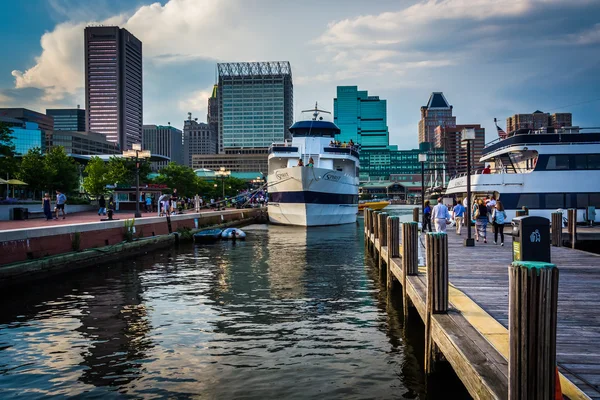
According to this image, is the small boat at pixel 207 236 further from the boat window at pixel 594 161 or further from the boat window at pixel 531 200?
the boat window at pixel 594 161

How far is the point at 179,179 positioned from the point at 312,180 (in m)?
36.9

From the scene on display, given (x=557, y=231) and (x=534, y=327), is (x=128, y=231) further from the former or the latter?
(x=534, y=327)

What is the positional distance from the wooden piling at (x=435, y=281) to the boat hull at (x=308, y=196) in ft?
111

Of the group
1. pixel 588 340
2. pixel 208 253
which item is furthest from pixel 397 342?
pixel 208 253

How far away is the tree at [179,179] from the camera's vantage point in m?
73.5

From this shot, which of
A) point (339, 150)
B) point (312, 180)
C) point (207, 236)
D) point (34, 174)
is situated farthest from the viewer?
point (34, 174)

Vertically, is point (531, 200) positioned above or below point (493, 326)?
above

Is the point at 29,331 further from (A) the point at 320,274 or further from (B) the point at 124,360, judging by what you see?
(A) the point at 320,274

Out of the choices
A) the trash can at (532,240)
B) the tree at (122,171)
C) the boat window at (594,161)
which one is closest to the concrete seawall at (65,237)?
the trash can at (532,240)

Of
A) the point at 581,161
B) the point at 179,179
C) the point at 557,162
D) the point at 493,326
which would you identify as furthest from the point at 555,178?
the point at 179,179

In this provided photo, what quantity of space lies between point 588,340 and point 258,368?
464 cm

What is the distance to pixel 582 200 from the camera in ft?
95.0

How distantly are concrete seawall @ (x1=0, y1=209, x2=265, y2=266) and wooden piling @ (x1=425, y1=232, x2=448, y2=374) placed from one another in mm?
12956

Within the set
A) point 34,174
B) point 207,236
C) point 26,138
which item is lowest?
point 207,236
